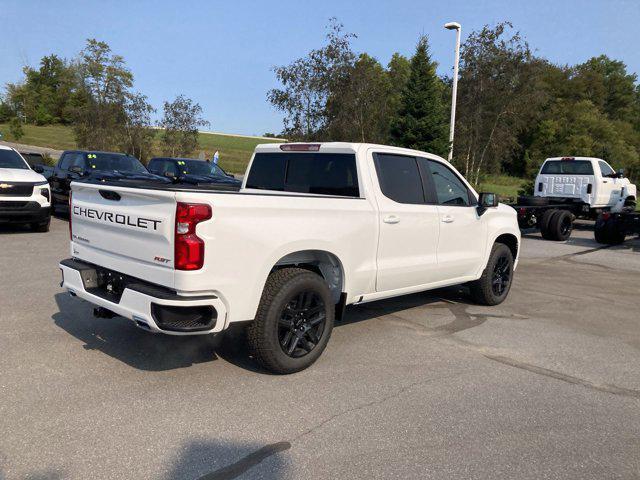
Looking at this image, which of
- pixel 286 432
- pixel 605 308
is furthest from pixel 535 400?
pixel 605 308

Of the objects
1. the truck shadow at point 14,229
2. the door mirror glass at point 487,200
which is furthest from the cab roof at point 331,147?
the truck shadow at point 14,229

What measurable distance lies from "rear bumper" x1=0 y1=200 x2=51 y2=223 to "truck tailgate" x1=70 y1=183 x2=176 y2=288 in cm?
714

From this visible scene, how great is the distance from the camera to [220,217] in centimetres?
361

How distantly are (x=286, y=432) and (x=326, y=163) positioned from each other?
2.74 metres

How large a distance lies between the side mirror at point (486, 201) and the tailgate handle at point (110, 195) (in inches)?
158

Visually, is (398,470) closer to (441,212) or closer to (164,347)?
(164,347)

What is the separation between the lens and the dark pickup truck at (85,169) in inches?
510

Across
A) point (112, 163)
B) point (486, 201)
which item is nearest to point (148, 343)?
point (486, 201)

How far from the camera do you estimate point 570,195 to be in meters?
15.2

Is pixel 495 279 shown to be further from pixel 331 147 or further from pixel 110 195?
pixel 110 195

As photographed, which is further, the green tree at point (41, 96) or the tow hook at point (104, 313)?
the green tree at point (41, 96)

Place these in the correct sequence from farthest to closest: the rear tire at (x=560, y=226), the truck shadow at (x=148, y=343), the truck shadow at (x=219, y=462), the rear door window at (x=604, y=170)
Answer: the rear door window at (x=604, y=170) → the rear tire at (x=560, y=226) → the truck shadow at (x=148, y=343) → the truck shadow at (x=219, y=462)

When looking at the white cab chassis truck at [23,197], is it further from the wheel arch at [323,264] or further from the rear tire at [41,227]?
the wheel arch at [323,264]

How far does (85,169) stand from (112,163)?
742mm
